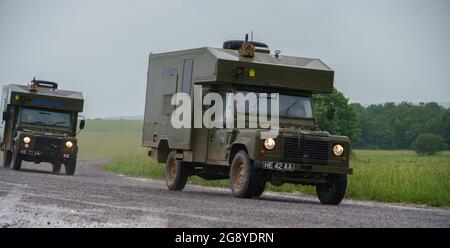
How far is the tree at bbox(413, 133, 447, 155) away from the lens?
347 ft

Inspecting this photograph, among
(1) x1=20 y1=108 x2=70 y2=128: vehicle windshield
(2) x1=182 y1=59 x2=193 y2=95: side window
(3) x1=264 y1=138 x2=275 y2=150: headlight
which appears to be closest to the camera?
(3) x1=264 y1=138 x2=275 y2=150: headlight

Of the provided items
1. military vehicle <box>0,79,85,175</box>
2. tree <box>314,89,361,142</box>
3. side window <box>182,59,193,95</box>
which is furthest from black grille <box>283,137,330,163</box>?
tree <box>314,89,361,142</box>

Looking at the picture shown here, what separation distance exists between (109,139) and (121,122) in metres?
39.1

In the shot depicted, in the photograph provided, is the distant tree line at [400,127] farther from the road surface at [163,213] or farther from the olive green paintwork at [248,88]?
the road surface at [163,213]

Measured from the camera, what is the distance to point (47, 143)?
30469mm

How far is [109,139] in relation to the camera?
110 metres

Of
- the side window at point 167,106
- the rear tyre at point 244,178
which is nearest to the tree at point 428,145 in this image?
the side window at point 167,106

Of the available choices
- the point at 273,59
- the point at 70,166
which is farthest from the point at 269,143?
the point at 70,166

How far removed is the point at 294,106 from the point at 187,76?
271 cm

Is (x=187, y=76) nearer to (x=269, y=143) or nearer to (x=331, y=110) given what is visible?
(x=331, y=110)

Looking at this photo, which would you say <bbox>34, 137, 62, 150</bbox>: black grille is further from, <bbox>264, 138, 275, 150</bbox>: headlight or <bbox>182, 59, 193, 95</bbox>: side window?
<bbox>264, 138, 275, 150</bbox>: headlight
